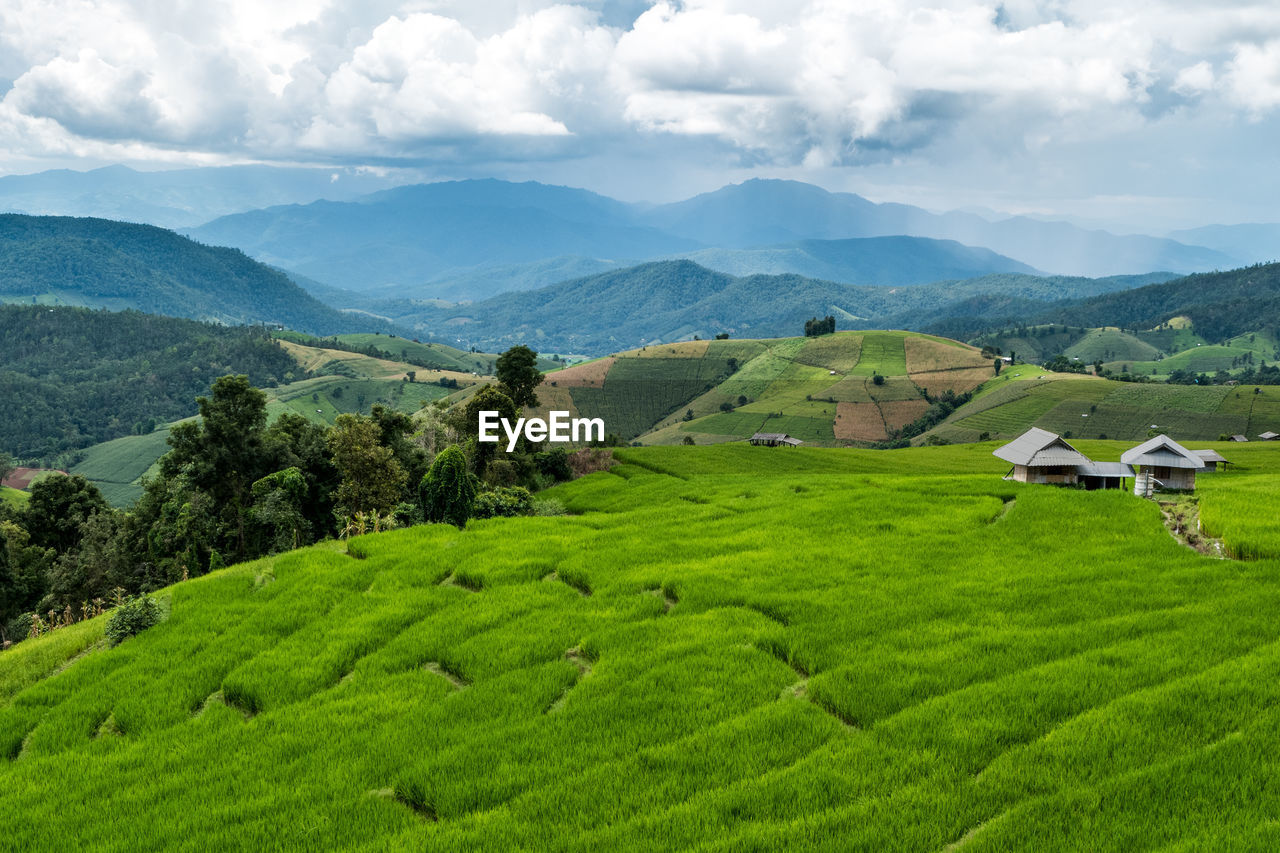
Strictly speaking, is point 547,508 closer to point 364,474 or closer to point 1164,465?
→ point 364,474

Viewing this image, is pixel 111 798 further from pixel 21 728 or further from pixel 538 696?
pixel 538 696

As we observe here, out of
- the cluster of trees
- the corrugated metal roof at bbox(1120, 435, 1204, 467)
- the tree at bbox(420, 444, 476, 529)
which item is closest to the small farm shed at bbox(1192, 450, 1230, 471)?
the corrugated metal roof at bbox(1120, 435, 1204, 467)

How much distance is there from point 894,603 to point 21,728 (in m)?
19.3

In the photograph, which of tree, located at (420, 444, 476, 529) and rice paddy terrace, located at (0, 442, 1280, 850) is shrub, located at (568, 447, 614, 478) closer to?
tree, located at (420, 444, 476, 529)

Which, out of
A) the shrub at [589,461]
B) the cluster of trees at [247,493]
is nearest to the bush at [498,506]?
the cluster of trees at [247,493]

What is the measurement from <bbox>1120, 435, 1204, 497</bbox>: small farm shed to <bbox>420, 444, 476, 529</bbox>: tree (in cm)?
3737

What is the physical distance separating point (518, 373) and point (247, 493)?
29776mm

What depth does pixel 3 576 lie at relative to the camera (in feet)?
215

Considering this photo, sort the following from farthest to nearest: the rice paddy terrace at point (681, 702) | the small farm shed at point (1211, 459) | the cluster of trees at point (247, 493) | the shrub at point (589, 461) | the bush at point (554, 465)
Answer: the shrub at point (589, 461) → the small farm shed at point (1211, 459) → the bush at point (554, 465) → the cluster of trees at point (247, 493) → the rice paddy terrace at point (681, 702)

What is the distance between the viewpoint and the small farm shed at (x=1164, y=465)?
44.1 m

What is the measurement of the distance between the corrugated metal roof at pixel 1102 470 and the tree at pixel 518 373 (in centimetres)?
4901

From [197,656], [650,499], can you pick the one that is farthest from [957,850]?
[650,499]

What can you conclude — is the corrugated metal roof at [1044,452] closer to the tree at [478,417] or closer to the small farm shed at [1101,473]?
the small farm shed at [1101,473]

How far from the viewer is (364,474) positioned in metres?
54.8
